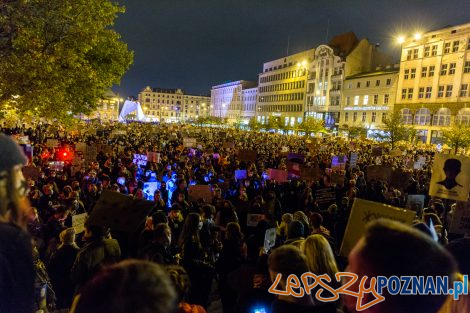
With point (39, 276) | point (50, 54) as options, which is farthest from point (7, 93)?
point (39, 276)

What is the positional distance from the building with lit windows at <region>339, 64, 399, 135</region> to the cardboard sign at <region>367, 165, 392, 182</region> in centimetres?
4707

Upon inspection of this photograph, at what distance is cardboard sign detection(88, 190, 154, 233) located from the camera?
4.96 m

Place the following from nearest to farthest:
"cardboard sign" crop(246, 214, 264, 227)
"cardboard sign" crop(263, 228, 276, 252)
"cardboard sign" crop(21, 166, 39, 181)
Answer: "cardboard sign" crop(263, 228, 276, 252) → "cardboard sign" crop(246, 214, 264, 227) → "cardboard sign" crop(21, 166, 39, 181)

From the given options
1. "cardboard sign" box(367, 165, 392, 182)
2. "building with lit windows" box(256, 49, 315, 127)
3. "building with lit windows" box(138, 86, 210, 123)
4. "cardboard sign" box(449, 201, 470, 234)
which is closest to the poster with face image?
"cardboard sign" box(449, 201, 470, 234)

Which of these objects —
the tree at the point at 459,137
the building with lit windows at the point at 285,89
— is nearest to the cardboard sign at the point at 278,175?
the tree at the point at 459,137

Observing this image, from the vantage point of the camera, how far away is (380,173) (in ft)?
46.3

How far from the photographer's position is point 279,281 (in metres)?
2.88

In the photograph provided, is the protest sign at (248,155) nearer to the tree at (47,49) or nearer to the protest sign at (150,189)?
the protest sign at (150,189)

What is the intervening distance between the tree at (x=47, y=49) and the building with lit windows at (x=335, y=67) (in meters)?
63.2

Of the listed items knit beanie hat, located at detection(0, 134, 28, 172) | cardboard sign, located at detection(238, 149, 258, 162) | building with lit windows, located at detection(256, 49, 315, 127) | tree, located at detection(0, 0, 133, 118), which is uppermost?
building with lit windows, located at detection(256, 49, 315, 127)

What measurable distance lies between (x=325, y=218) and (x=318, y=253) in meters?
5.44

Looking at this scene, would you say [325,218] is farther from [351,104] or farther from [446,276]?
[351,104]

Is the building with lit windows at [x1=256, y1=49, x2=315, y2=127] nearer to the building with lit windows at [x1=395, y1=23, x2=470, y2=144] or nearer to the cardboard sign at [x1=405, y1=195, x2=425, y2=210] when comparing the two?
the building with lit windows at [x1=395, y1=23, x2=470, y2=144]

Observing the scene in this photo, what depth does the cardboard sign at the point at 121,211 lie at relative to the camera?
16.3 feet
